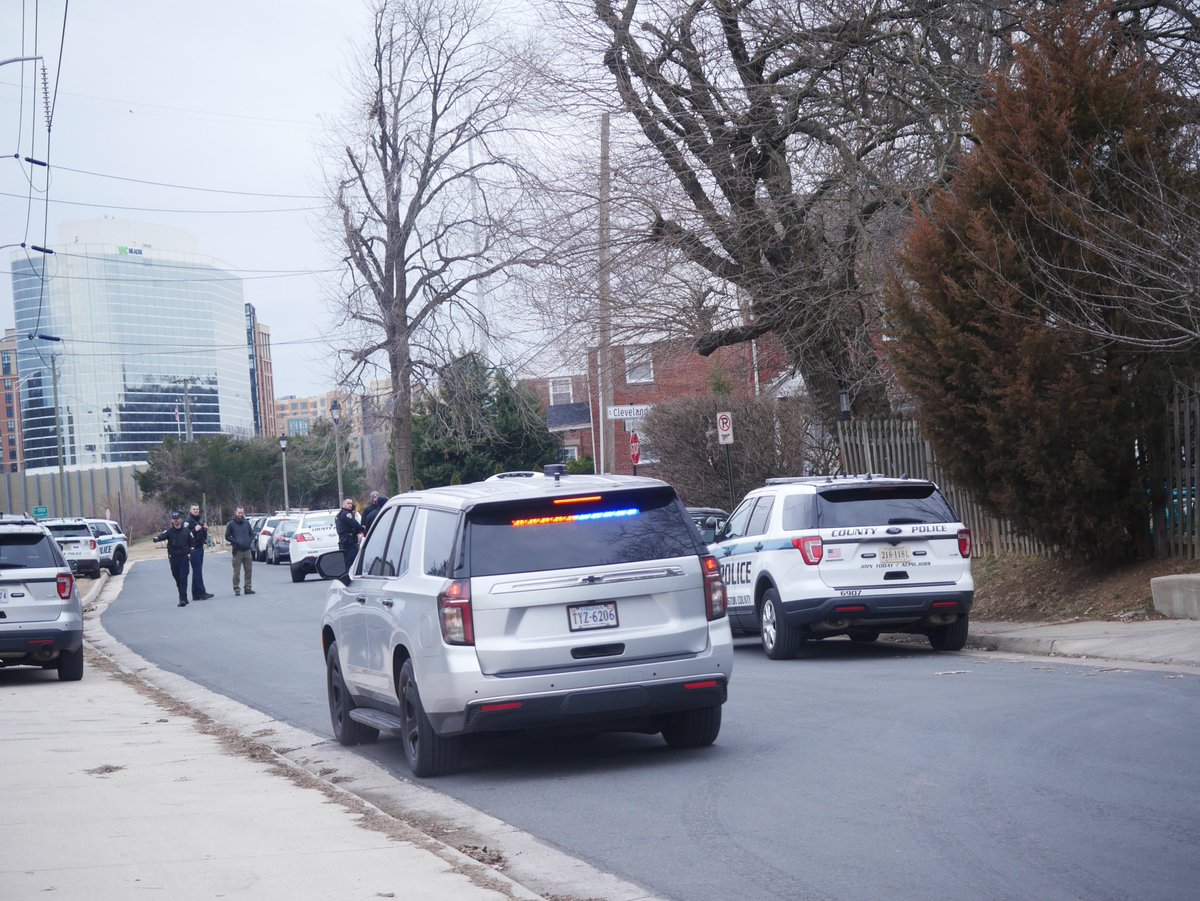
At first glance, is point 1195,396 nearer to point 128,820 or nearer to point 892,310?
point 892,310

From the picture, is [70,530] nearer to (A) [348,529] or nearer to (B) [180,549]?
(B) [180,549]

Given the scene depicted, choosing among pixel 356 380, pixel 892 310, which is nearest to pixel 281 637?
pixel 892 310

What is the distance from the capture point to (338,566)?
34.8 feet

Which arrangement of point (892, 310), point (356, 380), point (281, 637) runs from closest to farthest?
point (892, 310)
point (281, 637)
point (356, 380)

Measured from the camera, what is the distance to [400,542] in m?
9.54

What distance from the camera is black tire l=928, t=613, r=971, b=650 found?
1423cm

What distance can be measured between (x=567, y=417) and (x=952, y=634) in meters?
48.0

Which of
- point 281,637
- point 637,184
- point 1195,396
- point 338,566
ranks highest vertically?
point 637,184

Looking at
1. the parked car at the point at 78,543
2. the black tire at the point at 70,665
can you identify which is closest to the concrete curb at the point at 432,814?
the black tire at the point at 70,665

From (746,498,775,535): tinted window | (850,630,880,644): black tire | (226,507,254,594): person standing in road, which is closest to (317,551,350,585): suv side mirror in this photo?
(746,498,775,535): tinted window

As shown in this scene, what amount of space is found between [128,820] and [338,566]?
3338 mm

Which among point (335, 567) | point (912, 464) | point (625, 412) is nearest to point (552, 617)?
point (335, 567)

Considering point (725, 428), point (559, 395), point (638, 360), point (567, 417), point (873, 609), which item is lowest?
point (873, 609)

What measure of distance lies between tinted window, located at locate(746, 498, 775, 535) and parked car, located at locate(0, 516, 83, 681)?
747 cm
